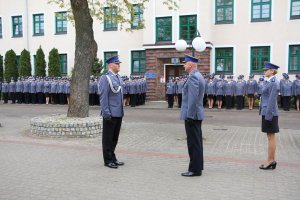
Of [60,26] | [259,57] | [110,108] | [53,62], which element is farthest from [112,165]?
[60,26]

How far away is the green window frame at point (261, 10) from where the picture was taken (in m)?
23.4

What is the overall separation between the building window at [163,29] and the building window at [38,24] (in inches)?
414

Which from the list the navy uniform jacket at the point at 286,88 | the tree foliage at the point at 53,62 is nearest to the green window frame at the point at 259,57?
the navy uniform jacket at the point at 286,88

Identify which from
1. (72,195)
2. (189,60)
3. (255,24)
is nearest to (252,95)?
(255,24)

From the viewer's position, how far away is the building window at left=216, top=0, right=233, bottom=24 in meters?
24.3

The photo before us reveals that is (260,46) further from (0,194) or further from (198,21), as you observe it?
(0,194)

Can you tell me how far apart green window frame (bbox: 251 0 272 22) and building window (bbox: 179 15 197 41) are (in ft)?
11.9

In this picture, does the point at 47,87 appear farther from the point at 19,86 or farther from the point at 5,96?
the point at 5,96

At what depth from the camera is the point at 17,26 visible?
3222cm

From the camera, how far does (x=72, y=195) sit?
18.5 ft

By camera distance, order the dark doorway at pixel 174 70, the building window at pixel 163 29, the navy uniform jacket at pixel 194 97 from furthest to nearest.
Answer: the dark doorway at pixel 174 70, the building window at pixel 163 29, the navy uniform jacket at pixel 194 97

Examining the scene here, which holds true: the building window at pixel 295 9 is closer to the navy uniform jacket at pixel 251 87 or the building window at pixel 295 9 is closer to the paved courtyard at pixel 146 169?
the navy uniform jacket at pixel 251 87

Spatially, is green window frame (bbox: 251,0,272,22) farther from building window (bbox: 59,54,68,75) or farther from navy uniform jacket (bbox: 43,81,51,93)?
building window (bbox: 59,54,68,75)

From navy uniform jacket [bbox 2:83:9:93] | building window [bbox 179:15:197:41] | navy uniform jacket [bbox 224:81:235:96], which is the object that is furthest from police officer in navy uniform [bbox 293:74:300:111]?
navy uniform jacket [bbox 2:83:9:93]
